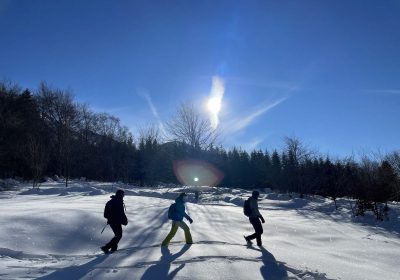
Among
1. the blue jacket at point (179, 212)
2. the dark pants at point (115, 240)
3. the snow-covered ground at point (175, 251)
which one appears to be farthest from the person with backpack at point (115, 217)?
the blue jacket at point (179, 212)

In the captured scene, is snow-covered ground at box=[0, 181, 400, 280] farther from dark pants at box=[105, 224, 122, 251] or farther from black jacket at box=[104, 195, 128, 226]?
black jacket at box=[104, 195, 128, 226]

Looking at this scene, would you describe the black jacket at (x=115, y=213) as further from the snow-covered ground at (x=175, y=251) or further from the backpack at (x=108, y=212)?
the snow-covered ground at (x=175, y=251)

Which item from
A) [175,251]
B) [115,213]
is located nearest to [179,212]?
[175,251]

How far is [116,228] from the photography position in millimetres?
10188

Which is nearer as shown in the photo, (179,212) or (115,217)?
(115,217)

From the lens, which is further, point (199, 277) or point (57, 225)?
point (57, 225)

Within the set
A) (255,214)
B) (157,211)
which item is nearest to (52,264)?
(255,214)

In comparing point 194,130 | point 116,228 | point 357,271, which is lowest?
point 357,271

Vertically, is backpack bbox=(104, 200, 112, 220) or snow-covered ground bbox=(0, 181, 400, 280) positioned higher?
backpack bbox=(104, 200, 112, 220)

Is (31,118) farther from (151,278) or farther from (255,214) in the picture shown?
(151,278)

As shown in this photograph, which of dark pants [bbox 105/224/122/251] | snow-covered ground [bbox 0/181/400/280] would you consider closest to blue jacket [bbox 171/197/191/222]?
snow-covered ground [bbox 0/181/400/280]

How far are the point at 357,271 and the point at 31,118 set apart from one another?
164 ft

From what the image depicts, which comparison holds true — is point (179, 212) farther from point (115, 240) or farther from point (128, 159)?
point (128, 159)

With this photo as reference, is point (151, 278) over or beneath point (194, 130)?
beneath
